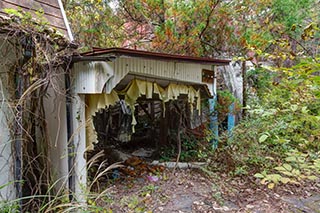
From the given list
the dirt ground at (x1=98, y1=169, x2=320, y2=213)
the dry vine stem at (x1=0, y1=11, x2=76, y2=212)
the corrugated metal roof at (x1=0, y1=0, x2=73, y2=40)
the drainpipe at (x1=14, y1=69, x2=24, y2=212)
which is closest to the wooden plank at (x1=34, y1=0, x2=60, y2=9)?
the corrugated metal roof at (x1=0, y1=0, x2=73, y2=40)

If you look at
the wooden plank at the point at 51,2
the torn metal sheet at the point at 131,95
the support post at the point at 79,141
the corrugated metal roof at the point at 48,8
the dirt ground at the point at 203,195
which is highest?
the wooden plank at the point at 51,2

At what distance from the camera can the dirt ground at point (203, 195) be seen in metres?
3.83

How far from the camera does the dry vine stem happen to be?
2.64 meters

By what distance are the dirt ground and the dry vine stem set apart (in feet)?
3.63

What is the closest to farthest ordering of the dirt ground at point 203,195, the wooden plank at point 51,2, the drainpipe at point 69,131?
the drainpipe at point 69,131
the wooden plank at point 51,2
the dirt ground at point 203,195

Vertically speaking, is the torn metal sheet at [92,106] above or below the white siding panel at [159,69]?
below

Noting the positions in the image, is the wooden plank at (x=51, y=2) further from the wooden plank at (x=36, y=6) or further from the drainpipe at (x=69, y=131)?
the drainpipe at (x=69, y=131)

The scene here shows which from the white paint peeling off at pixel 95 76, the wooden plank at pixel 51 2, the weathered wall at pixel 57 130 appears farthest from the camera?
the wooden plank at pixel 51 2

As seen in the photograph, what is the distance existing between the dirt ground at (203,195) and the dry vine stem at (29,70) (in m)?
1.11

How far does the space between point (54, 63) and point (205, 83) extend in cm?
298

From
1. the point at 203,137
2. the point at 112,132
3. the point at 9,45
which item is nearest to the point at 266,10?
the point at 203,137

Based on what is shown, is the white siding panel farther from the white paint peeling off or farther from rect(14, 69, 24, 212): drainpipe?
rect(14, 69, 24, 212): drainpipe

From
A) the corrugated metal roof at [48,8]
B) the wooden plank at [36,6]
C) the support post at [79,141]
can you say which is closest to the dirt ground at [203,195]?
the support post at [79,141]

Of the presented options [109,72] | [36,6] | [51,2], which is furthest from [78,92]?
[51,2]
